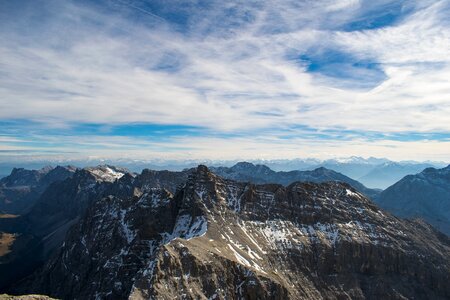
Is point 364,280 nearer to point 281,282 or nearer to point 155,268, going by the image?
point 281,282

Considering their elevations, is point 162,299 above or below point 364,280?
above

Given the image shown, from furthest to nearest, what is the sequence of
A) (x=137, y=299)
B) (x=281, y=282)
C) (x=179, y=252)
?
(x=281, y=282)
(x=179, y=252)
(x=137, y=299)

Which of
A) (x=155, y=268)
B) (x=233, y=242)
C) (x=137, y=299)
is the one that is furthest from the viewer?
(x=233, y=242)

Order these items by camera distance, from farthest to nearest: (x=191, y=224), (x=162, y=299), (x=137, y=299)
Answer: (x=191, y=224) → (x=162, y=299) → (x=137, y=299)

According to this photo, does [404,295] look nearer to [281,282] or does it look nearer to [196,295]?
[281,282]

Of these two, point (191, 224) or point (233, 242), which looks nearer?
point (233, 242)

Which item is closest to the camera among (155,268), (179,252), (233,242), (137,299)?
(137,299)

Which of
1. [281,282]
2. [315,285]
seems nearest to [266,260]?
[281,282]

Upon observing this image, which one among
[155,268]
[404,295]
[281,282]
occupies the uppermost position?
[155,268]

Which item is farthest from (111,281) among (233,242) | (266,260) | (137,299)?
(137,299)
